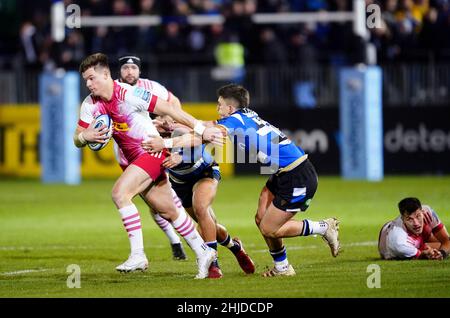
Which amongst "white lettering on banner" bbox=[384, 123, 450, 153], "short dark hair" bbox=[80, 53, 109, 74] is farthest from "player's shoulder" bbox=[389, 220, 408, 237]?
"white lettering on banner" bbox=[384, 123, 450, 153]

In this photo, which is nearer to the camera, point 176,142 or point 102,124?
point 176,142

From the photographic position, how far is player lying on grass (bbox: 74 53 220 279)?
11.6 metres

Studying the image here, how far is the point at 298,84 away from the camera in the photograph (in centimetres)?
2677

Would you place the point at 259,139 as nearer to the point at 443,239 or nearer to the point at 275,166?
the point at 275,166

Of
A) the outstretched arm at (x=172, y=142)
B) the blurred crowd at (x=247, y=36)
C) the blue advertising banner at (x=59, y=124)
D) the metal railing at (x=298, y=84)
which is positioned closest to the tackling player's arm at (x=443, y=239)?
the outstretched arm at (x=172, y=142)

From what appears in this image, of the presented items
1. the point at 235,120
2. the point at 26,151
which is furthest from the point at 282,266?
the point at 26,151

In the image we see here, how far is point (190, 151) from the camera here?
11992 millimetres

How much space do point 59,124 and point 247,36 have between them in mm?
5178

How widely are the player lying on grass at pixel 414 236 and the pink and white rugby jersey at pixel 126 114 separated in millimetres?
2811

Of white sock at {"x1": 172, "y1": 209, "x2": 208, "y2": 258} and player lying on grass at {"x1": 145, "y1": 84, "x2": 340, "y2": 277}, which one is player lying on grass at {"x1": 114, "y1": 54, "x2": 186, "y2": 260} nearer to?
white sock at {"x1": 172, "y1": 209, "x2": 208, "y2": 258}

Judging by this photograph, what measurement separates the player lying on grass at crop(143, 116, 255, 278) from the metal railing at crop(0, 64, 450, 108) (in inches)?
542

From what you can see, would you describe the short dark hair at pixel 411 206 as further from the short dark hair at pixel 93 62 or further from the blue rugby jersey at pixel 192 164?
the short dark hair at pixel 93 62

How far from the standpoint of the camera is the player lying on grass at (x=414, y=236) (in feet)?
39.3
